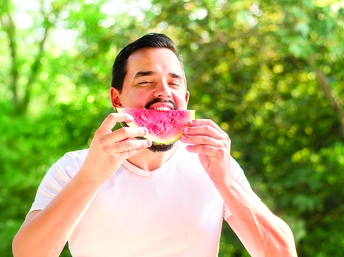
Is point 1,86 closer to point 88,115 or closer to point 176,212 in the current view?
point 88,115

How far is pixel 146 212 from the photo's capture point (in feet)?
7.41

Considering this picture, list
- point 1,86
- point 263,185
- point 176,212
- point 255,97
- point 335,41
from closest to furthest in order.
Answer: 1. point 176,212
2. point 335,41
3. point 263,185
4. point 255,97
5. point 1,86

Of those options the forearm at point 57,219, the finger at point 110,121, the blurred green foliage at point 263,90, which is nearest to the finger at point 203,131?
the finger at point 110,121

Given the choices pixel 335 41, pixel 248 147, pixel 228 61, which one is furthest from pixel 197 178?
pixel 228 61

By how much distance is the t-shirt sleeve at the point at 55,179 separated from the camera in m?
2.18

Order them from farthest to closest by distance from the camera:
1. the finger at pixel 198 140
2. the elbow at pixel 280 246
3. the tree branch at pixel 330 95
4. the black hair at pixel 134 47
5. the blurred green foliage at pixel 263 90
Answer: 1. the tree branch at pixel 330 95
2. the blurred green foliage at pixel 263 90
3. the black hair at pixel 134 47
4. the elbow at pixel 280 246
5. the finger at pixel 198 140

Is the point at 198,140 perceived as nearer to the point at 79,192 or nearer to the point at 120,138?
the point at 120,138

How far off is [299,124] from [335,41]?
1.34 m

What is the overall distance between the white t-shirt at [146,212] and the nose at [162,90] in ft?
1.05

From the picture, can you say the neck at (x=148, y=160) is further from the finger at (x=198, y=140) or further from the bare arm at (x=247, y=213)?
the finger at (x=198, y=140)

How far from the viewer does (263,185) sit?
18.0 feet

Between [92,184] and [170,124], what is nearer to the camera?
[92,184]

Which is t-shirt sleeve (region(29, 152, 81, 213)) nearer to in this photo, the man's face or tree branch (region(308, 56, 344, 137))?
the man's face

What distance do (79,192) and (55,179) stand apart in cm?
34
